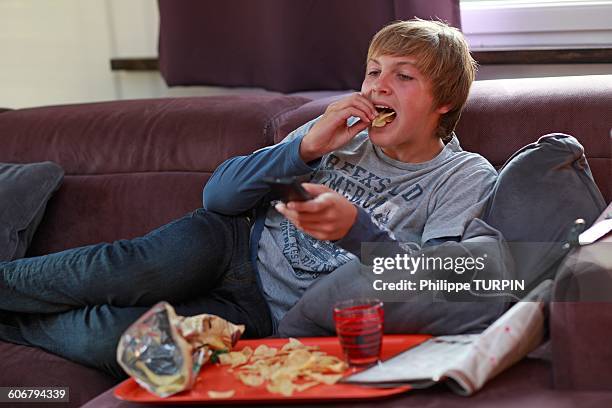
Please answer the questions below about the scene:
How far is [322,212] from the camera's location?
1636 mm

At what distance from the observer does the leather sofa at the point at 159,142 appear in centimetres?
202

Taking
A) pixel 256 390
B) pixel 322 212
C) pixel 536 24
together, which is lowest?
pixel 256 390

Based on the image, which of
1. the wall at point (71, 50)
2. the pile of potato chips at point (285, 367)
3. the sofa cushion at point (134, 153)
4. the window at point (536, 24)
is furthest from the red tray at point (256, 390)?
the wall at point (71, 50)

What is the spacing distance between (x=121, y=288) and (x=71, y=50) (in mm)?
1704

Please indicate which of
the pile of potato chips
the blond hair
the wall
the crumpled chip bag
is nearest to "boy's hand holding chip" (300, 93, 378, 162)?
the blond hair

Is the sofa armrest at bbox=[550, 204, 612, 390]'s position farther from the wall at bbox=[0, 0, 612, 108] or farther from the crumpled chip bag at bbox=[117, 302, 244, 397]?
the wall at bbox=[0, 0, 612, 108]

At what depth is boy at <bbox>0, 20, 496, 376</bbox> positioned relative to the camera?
1923 mm

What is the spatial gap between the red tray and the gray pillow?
803mm

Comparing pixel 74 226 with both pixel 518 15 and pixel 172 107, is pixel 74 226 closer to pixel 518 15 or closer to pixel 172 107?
pixel 172 107

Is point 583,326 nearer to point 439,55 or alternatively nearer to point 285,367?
point 285,367

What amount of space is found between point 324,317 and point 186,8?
4.97ft

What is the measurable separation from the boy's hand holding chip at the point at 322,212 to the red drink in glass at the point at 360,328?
0.16 m

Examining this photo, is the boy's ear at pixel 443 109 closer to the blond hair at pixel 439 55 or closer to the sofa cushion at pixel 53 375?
the blond hair at pixel 439 55

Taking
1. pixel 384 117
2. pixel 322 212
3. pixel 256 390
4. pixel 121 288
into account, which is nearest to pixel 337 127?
pixel 384 117
